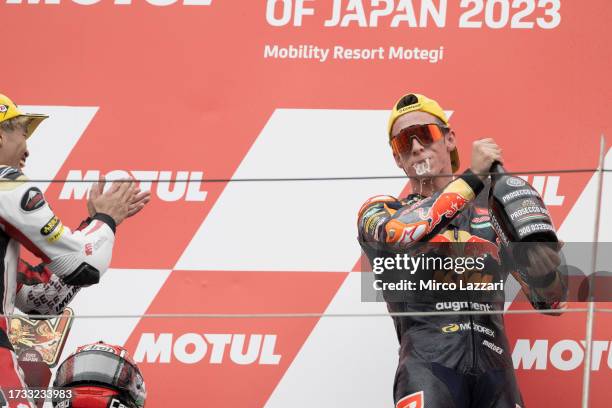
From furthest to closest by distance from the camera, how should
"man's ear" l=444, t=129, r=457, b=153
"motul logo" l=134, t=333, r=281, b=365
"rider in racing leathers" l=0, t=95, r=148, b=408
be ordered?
1. "man's ear" l=444, t=129, r=457, b=153
2. "motul logo" l=134, t=333, r=281, b=365
3. "rider in racing leathers" l=0, t=95, r=148, b=408

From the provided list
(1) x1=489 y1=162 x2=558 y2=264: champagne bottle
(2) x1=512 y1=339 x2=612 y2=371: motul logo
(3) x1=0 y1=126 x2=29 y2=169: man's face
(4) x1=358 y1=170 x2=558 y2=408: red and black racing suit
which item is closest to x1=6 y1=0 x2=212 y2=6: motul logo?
(3) x1=0 y1=126 x2=29 y2=169: man's face

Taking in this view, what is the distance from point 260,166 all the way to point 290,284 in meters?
0.61

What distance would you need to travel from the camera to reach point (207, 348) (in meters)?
2.47

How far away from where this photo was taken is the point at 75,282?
2.16 m

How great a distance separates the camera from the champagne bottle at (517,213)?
2.17 m

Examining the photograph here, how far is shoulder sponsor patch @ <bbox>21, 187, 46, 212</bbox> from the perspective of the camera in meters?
2.12

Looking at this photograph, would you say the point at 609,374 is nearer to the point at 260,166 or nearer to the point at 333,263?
the point at 333,263

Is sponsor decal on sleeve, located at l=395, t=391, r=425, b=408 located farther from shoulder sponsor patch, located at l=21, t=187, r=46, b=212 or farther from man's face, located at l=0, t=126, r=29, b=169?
man's face, located at l=0, t=126, r=29, b=169

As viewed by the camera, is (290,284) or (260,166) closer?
(290,284)

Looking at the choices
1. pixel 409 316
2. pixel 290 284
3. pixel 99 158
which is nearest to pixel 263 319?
pixel 290 284

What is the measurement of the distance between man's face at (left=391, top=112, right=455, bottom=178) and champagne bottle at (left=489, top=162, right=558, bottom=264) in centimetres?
25

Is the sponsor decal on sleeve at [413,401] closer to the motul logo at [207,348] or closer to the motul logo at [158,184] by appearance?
the motul logo at [207,348]

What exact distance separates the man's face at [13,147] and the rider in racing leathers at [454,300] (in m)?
0.75

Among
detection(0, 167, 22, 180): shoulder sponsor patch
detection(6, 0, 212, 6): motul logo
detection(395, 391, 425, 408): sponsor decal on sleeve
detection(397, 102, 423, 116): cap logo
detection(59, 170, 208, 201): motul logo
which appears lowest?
detection(395, 391, 425, 408): sponsor decal on sleeve
